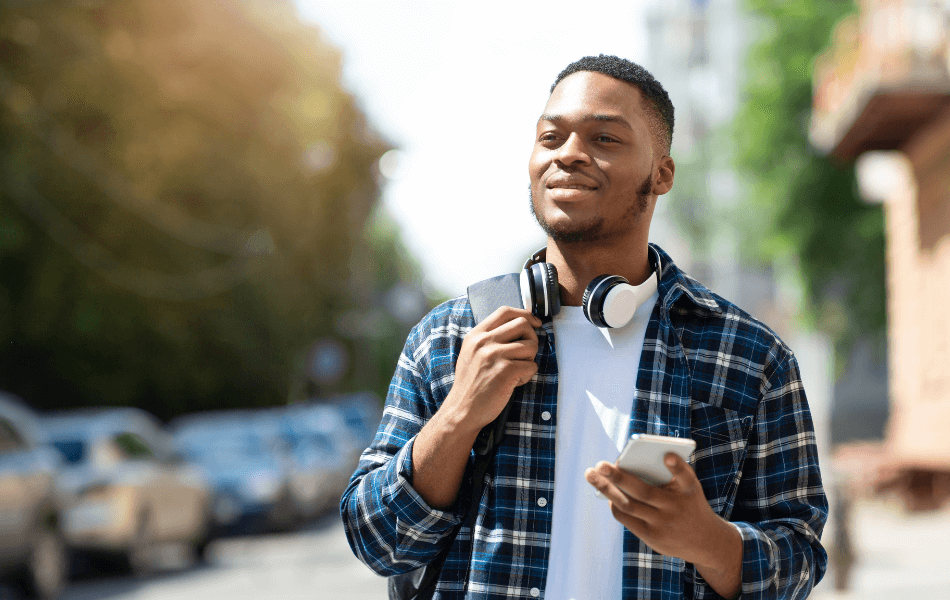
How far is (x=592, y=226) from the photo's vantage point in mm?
2277

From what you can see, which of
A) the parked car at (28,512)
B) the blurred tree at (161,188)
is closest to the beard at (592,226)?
the parked car at (28,512)

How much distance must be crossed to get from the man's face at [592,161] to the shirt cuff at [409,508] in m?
0.57

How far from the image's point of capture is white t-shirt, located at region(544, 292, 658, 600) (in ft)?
6.96

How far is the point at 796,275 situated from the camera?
2412cm

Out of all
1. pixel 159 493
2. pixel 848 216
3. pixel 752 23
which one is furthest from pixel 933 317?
pixel 159 493

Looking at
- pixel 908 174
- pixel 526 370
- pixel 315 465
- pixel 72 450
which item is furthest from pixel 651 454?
pixel 315 465

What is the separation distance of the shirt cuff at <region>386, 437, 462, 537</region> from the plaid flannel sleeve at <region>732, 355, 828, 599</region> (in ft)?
1.97

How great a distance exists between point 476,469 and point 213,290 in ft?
80.9

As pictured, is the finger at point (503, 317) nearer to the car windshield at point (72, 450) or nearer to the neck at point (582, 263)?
the neck at point (582, 263)

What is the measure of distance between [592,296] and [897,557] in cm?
1136

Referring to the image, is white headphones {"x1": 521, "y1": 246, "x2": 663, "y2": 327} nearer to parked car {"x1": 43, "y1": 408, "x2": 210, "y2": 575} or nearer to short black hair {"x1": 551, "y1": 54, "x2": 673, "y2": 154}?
short black hair {"x1": 551, "y1": 54, "x2": 673, "y2": 154}

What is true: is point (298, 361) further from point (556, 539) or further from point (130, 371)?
point (556, 539)

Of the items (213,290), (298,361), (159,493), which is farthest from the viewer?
(298,361)

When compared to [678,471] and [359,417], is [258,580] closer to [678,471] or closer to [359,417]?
[678,471]
